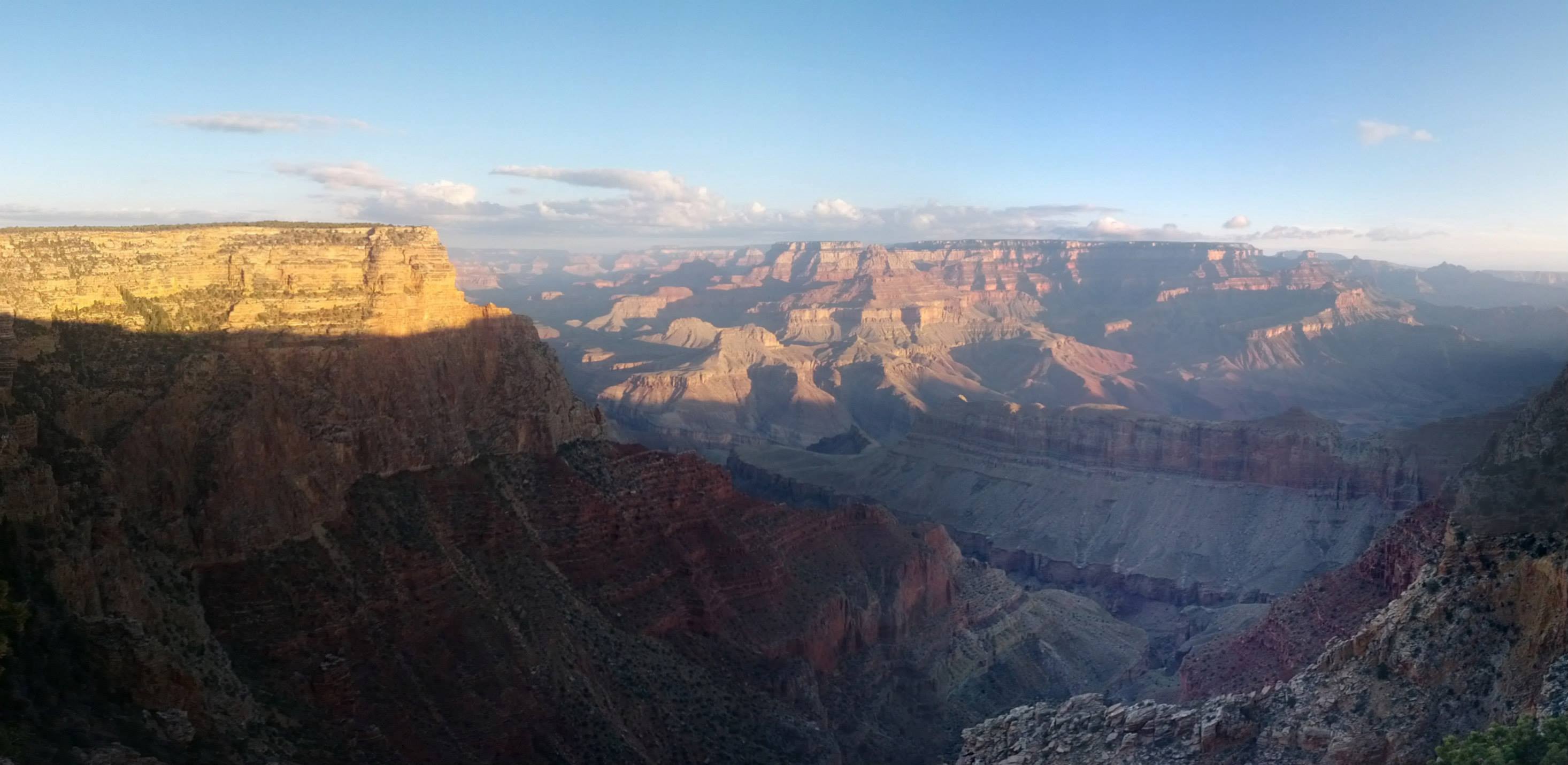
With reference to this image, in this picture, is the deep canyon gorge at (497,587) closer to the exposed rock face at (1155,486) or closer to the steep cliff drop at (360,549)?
the steep cliff drop at (360,549)

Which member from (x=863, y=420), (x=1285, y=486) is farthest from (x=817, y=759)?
(x=863, y=420)

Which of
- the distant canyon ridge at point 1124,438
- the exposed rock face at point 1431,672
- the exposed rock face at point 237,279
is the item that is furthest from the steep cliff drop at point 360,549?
the distant canyon ridge at point 1124,438

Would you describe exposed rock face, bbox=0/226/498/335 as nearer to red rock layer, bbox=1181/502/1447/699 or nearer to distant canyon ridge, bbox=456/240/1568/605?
red rock layer, bbox=1181/502/1447/699

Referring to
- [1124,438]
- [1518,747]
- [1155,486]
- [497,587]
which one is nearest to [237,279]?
[497,587]

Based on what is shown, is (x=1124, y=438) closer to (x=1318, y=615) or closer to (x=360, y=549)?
(x=1318, y=615)

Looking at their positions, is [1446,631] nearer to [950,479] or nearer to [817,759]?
[817,759]

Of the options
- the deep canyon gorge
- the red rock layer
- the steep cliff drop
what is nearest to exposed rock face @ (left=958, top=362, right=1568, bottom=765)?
the deep canyon gorge
